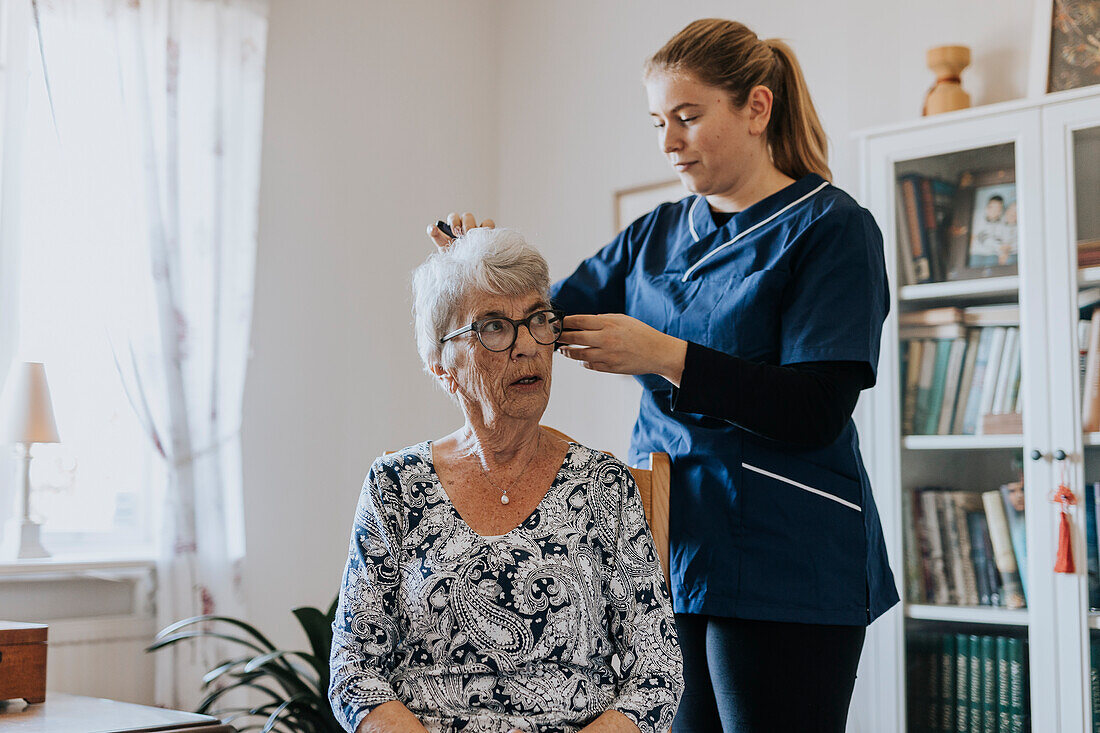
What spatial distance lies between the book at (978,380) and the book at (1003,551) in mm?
153

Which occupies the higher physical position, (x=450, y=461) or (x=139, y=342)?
(x=139, y=342)

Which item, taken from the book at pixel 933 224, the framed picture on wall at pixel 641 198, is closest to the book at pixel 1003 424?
the book at pixel 933 224

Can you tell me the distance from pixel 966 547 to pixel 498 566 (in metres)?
1.36

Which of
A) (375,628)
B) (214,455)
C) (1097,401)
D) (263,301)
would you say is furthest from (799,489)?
(263,301)

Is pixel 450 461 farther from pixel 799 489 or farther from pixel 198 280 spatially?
pixel 198 280

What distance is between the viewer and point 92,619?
2533 mm

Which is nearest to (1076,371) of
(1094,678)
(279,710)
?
(1094,678)

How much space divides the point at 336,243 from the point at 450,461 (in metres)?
1.86

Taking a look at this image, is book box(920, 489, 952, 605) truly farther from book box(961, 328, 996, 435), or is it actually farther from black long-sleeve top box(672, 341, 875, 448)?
black long-sleeve top box(672, 341, 875, 448)

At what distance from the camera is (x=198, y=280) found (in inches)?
106

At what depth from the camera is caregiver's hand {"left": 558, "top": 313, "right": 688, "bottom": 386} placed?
1298 mm

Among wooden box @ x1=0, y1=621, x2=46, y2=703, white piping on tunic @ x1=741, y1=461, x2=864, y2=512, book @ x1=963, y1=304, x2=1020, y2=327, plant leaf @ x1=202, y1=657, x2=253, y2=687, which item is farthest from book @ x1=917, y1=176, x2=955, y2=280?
wooden box @ x1=0, y1=621, x2=46, y2=703

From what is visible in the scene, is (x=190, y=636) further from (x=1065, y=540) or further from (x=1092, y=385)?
(x=1092, y=385)

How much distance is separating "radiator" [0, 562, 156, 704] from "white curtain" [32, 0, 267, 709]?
0.29 ft
